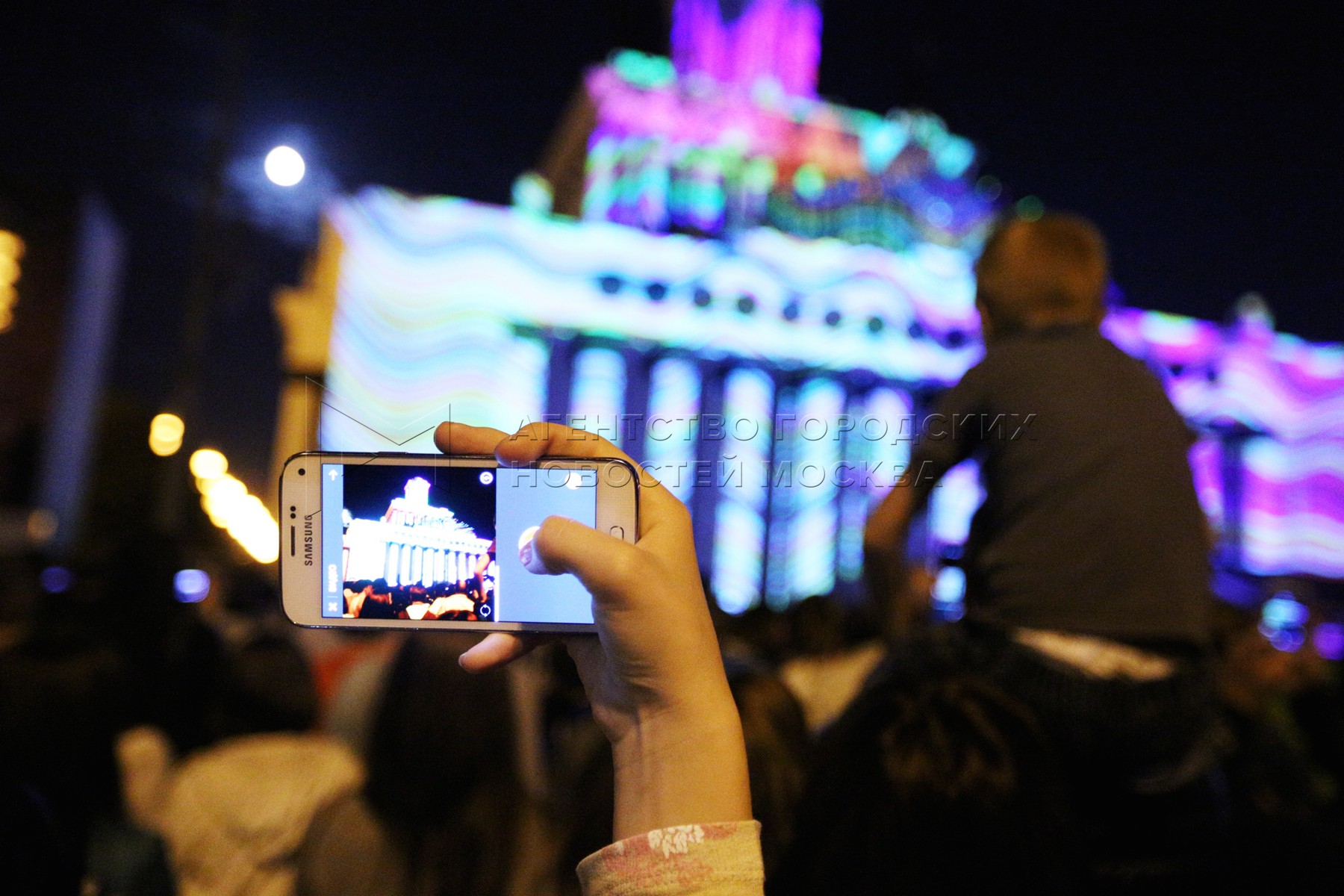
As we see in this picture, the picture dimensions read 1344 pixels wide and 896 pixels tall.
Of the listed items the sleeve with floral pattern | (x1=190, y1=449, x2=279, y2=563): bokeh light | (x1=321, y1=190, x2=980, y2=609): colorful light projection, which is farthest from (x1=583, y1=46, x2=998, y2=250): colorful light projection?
the sleeve with floral pattern

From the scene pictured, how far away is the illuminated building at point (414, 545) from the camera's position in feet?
3.38

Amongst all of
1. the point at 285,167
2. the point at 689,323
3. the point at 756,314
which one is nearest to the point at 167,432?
the point at 285,167

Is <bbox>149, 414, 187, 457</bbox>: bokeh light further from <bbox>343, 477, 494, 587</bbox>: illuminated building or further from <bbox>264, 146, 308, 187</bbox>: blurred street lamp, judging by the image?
<bbox>343, 477, 494, 587</bbox>: illuminated building

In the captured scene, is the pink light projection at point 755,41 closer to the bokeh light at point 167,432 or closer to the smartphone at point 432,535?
the bokeh light at point 167,432

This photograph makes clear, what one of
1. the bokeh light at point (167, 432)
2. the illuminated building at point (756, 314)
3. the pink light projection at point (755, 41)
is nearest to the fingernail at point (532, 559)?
the bokeh light at point (167, 432)

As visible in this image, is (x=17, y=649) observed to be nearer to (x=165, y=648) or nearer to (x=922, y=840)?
(x=165, y=648)

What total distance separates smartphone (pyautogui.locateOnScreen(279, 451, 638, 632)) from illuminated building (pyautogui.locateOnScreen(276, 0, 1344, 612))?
12061 mm

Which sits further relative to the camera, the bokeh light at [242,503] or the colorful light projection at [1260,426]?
the colorful light projection at [1260,426]

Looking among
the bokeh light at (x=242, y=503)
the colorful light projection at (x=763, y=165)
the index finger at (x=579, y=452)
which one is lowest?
the bokeh light at (x=242, y=503)

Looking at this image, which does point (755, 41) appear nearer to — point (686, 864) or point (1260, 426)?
point (1260, 426)

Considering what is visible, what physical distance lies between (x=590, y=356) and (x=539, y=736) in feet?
47.7

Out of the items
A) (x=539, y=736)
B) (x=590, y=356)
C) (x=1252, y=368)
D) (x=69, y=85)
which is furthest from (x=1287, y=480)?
(x=69, y=85)

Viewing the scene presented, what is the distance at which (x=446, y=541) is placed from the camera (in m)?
1.04

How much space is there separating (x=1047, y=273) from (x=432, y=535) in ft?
4.65
